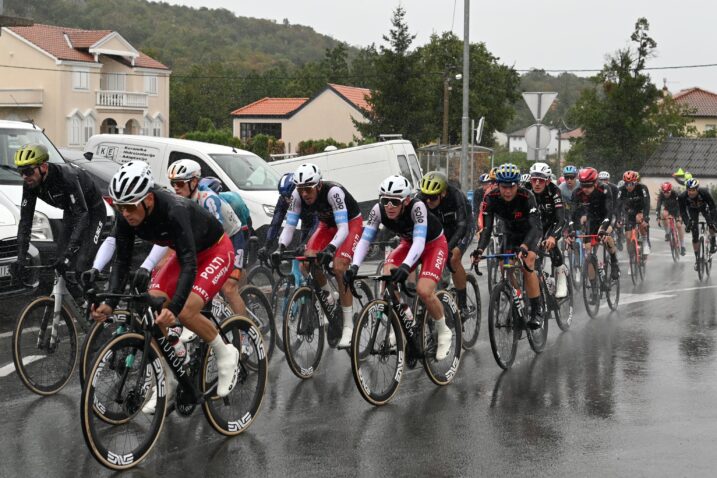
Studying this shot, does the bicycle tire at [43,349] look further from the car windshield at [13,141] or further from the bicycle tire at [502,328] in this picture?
the car windshield at [13,141]

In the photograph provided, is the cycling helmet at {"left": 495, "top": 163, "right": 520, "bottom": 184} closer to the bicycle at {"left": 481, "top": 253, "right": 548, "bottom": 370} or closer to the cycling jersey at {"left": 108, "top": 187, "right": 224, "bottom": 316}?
the bicycle at {"left": 481, "top": 253, "right": 548, "bottom": 370}

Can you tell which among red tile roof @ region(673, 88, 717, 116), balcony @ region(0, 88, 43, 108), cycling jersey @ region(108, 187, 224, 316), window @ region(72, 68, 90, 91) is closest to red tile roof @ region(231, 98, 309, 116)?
window @ region(72, 68, 90, 91)

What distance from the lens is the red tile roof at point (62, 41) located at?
7131 cm

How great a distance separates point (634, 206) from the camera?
19.1 m

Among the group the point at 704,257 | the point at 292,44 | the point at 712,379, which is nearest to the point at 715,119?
the point at 292,44

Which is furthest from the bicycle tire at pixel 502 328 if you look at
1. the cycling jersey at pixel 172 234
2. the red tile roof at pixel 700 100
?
the red tile roof at pixel 700 100

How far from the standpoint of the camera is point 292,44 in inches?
5930

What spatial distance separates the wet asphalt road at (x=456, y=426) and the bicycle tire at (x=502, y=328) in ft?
0.58

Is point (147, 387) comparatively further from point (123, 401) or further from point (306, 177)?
point (306, 177)

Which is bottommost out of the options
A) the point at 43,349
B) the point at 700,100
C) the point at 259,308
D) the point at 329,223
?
the point at 43,349

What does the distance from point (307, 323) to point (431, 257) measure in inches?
47.9

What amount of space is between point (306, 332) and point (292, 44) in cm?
14470

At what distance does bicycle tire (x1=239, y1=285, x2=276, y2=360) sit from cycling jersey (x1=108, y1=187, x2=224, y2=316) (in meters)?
2.46

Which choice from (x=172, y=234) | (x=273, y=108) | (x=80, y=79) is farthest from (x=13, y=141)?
(x=273, y=108)
